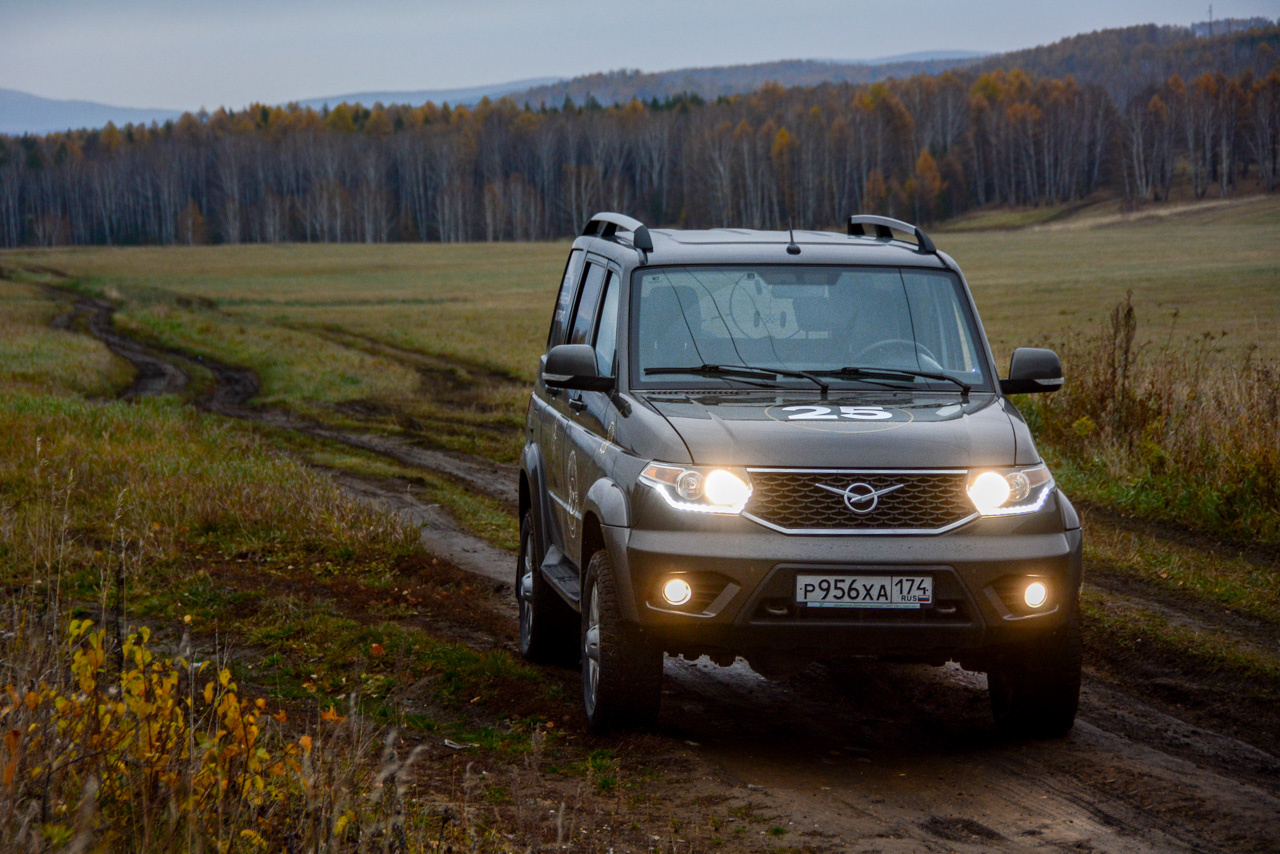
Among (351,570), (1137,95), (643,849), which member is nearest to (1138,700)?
(643,849)

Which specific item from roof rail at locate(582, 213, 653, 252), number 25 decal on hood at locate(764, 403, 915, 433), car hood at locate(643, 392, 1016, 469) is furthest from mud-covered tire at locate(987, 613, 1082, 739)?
roof rail at locate(582, 213, 653, 252)

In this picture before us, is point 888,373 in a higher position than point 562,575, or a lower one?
higher

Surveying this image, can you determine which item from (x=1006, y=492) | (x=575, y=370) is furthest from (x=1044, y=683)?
(x=575, y=370)

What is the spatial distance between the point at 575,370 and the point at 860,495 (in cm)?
160

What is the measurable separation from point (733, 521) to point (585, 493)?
1190 millimetres

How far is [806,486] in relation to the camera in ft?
16.8

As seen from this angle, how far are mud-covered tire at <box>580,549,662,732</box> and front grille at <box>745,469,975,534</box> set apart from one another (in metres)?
0.73

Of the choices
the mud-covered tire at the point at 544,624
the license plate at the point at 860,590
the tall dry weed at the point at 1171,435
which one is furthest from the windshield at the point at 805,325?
the tall dry weed at the point at 1171,435

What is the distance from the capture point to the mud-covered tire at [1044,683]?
5.46 metres

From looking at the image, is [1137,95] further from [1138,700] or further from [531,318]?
[1138,700]

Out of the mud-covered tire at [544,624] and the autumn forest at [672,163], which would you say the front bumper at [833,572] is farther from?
the autumn forest at [672,163]

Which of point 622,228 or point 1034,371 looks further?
point 622,228

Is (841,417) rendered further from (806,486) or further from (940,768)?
(940,768)

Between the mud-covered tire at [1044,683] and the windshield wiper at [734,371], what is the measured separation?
149cm
